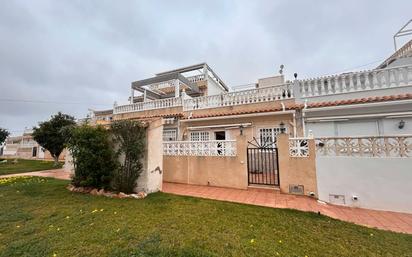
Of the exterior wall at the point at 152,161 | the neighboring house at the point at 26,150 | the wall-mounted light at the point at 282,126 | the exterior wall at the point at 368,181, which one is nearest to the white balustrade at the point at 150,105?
the exterior wall at the point at 152,161

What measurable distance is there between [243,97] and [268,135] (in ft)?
12.2

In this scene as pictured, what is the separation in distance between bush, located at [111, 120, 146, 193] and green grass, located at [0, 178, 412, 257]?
4.07 ft

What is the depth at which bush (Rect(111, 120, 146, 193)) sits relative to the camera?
7988mm

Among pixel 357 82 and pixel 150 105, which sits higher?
pixel 150 105

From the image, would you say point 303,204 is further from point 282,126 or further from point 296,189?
point 282,126

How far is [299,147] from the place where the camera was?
8.12 meters

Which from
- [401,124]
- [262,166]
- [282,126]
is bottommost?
[262,166]

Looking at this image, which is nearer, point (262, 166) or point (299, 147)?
point (299, 147)

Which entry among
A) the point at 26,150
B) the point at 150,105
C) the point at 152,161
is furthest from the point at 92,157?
the point at 26,150

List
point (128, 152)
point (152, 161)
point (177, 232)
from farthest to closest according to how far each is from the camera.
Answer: point (152, 161) < point (128, 152) < point (177, 232)

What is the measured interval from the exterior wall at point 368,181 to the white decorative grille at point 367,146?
0.69 feet

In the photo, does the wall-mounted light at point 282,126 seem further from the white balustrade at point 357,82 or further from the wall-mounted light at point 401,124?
the wall-mounted light at point 401,124

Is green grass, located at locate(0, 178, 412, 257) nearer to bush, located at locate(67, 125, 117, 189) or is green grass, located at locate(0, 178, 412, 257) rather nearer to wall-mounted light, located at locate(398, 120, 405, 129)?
bush, located at locate(67, 125, 117, 189)

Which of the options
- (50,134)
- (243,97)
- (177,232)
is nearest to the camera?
(177,232)
